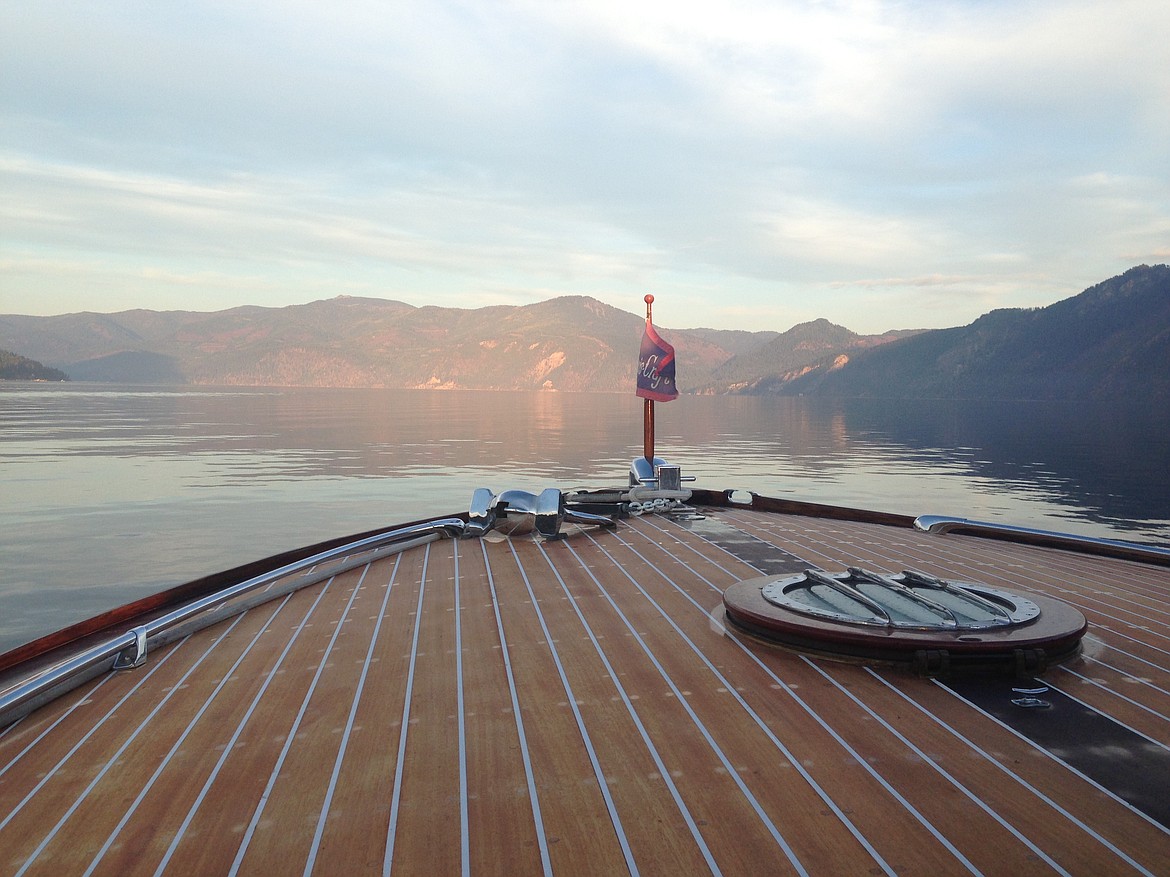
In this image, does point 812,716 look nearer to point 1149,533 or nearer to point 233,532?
point 233,532

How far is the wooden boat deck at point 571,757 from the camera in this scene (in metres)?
2.55

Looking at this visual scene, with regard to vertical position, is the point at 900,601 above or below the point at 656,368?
below

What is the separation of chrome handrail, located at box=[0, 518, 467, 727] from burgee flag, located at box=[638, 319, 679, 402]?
14.1 feet

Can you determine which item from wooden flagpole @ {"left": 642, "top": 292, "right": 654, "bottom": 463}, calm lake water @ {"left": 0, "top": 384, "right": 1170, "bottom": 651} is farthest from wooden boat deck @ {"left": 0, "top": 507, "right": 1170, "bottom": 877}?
calm lake water @ {"left": 0, "top": 384, "right": 1170, "bottom": 651}

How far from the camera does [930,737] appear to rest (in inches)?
128

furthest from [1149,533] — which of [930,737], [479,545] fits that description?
[930,737]

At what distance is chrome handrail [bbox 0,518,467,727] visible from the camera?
391 cm

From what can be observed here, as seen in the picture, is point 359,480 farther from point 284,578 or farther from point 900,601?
point 900,601

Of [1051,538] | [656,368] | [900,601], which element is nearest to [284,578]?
[900,601]

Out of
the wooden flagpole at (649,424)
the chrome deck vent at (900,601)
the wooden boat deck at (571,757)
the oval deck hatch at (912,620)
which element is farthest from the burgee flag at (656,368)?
the oval deck hatch at (912,620)

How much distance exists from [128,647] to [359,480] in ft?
85.4

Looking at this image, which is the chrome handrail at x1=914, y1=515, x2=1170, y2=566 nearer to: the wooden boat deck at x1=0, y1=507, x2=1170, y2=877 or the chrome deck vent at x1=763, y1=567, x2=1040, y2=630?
the wooden boat deck at x1=0, y1=507, x2=1170, y2=877

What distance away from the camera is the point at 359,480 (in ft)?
98.2

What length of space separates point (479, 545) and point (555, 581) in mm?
1733
